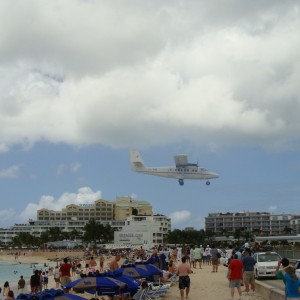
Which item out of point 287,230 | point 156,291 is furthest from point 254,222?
point 156,291

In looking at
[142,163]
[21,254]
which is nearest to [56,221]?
[21,254]

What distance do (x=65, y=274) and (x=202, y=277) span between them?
7.13m

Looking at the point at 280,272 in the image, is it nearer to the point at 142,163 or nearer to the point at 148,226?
the point at 142,163

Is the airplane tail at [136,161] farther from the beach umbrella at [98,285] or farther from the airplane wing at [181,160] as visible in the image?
the beach umbrella at [98,285]

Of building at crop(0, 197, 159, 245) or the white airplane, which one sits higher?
the white airplane

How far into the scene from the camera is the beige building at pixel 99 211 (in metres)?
176

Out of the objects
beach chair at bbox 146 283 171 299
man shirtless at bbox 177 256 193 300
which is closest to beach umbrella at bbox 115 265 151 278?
beach chair at bbox 146 283 171 299

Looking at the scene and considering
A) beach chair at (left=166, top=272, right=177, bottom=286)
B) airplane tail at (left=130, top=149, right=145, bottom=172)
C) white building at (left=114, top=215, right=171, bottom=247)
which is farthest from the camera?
white building at (left=114, top=215, right=171, bottom=247)

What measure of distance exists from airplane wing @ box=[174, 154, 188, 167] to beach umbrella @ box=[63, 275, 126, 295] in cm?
6617

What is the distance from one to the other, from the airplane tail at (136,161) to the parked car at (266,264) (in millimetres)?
64173

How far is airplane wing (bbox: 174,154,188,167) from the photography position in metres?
80.7

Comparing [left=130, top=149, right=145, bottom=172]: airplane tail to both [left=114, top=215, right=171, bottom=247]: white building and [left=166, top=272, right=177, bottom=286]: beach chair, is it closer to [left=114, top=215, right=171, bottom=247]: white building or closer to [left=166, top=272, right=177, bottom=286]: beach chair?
[left=114, top=215, right=171, bottom=247]: white building

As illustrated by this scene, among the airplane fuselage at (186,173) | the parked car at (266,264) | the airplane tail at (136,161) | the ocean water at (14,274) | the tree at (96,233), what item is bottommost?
the ocean water at (14,274)

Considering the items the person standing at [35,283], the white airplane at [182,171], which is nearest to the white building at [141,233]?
the white airplane at [182,171]
